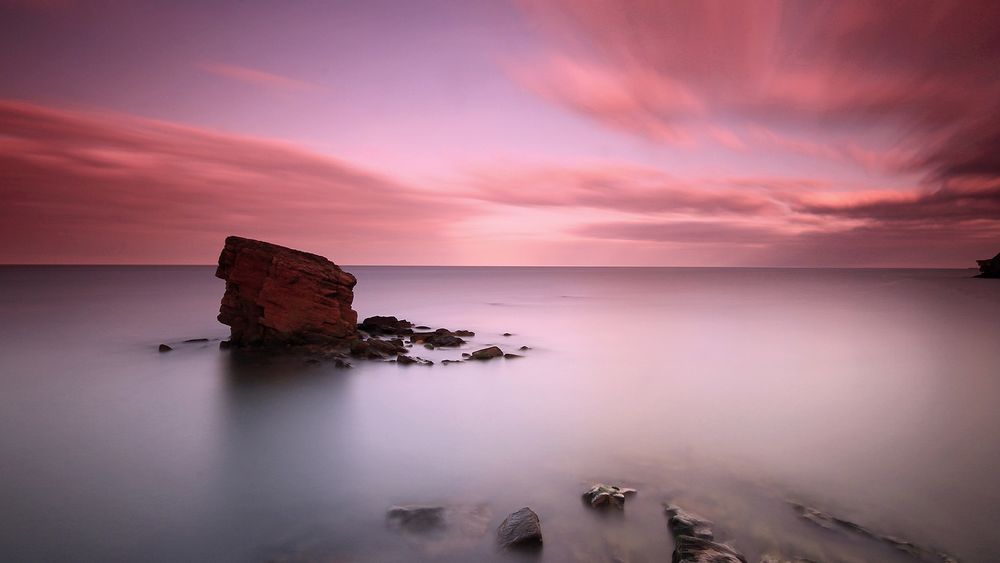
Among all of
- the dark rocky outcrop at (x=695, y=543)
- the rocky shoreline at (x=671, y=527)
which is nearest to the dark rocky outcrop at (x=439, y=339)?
the rocky shoreline at (x=671, y=527)

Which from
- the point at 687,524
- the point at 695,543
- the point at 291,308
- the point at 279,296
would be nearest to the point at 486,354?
the point at 291,308

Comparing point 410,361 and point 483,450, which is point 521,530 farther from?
point 410,361

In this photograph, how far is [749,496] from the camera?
7.52 meters

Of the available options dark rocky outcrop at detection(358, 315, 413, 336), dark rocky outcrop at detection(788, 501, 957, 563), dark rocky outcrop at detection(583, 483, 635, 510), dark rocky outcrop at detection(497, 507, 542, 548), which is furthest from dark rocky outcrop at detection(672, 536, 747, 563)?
dark rocky outcrop at detection(358, 315, 413, 336)

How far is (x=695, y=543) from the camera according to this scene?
575cm

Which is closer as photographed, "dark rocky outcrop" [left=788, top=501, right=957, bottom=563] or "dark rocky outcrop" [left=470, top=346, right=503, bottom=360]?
"dark rocky outcrop" [left=788, top=501, right=957, bottom=563]

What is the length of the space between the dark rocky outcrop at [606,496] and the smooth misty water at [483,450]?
0.23 meters

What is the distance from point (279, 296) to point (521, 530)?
16.0 metres

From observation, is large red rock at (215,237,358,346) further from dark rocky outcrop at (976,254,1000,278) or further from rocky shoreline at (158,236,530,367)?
dark rocky outcrop at (976,254,1000,278)

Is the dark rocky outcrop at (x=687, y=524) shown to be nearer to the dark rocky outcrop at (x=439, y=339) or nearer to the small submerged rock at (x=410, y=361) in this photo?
the small submerged rock at (x=410, y=361)

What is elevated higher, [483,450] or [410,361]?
[410,361]

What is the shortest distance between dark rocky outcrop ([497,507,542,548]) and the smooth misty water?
0.18 metres

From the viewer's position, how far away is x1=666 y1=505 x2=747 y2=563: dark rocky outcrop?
540 centimetres

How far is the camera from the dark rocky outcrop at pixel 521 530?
20.0ft
